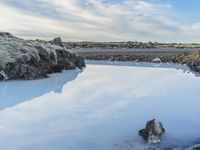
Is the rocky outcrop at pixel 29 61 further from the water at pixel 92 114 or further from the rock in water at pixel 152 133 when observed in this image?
the rock in water at pixel 152 133

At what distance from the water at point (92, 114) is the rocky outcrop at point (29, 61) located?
10.1 ft

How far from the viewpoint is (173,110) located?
64.2 ft

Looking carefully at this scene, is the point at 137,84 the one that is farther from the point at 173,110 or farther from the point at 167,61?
the point at 167,61

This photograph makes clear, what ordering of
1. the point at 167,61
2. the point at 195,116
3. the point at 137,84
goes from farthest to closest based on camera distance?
the point at 167,61 → the point at 137,84 → the point at 195,116

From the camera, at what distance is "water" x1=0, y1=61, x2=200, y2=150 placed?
1411 centimetres

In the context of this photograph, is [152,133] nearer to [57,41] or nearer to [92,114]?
[92,114]

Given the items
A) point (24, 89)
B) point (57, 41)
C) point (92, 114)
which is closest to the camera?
point (92, 114)

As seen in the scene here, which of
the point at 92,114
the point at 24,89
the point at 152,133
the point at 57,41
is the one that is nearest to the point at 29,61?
the point at 24,89

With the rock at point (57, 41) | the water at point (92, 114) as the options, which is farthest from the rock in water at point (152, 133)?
the rock at point (57, 41)

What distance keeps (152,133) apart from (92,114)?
15.3 feet

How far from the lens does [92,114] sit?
18.5 m

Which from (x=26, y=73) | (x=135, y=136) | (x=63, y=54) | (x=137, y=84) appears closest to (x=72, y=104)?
(x=135, y=136)

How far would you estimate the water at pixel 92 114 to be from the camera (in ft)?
46.3

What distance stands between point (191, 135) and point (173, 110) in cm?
457
